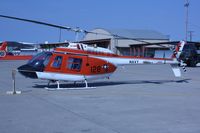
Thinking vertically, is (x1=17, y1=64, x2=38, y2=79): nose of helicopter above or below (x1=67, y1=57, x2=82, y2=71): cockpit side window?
below

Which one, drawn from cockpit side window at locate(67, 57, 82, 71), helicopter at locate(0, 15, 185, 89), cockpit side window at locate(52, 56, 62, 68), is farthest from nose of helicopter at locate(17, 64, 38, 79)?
cockpit side window at locate(67, 57, 82, 71)

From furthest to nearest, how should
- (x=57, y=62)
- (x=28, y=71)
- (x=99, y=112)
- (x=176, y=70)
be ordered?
(x=176, y=70)
(x=57, y=62)
(x=28, y=71)
(x=99, y=112)

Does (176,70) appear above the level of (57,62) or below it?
below

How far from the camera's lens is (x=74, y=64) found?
1655 centimetres

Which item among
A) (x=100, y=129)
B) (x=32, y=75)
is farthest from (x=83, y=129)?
(x=32, y=75)

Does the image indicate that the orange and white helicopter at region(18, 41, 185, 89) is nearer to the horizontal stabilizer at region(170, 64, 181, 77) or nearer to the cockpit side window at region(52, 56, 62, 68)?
the cockpit side window at region(52, 56, 62, 68)

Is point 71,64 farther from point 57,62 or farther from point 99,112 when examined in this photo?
point 99,112

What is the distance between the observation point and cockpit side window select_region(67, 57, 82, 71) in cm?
1640

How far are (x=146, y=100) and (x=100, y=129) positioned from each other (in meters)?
5.32

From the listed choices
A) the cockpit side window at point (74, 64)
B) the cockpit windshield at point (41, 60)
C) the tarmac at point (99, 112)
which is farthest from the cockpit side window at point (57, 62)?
the tarmac at point (99, 112)

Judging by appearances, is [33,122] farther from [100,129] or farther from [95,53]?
[95,53]

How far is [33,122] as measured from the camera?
8766 mm

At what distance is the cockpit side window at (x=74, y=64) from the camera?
53.8 feet

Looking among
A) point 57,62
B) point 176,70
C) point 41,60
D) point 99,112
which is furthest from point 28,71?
point 176,70
